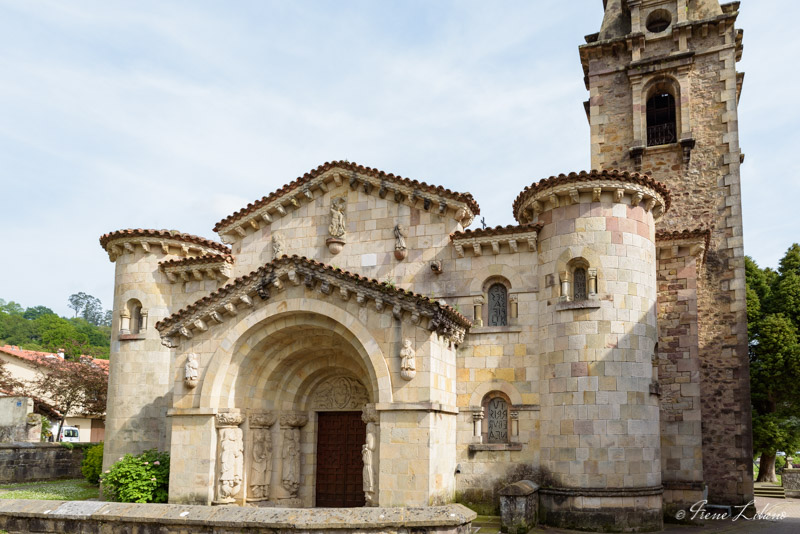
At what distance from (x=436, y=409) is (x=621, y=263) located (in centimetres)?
602

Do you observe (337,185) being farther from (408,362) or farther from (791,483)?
(791,483)

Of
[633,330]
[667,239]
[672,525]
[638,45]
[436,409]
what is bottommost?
[672,525]

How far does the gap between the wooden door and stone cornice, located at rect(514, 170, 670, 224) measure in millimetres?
8033

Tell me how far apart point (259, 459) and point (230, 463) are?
1207 millimetres

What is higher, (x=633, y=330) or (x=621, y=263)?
(x=621, y=263)

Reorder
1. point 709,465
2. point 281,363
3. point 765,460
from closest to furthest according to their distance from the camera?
point 281,363
point 709,465
point 765,460

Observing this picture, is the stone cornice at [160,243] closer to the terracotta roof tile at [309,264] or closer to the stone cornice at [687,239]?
the terracotta roof tile at [309,264]

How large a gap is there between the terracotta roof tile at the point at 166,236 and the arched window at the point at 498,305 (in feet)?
28.4

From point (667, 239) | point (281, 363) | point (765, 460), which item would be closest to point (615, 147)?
point (667, 239)

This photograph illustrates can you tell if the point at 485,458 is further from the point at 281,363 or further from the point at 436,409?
the point at 281,363

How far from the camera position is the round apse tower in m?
15.7

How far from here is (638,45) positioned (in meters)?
22.8

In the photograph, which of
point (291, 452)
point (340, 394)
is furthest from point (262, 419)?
point (340, 394)

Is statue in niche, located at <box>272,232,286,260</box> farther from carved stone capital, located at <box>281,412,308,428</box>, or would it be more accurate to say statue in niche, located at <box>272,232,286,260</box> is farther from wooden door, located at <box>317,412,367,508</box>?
wooden door, located at <box>317,412,367,508</box>
